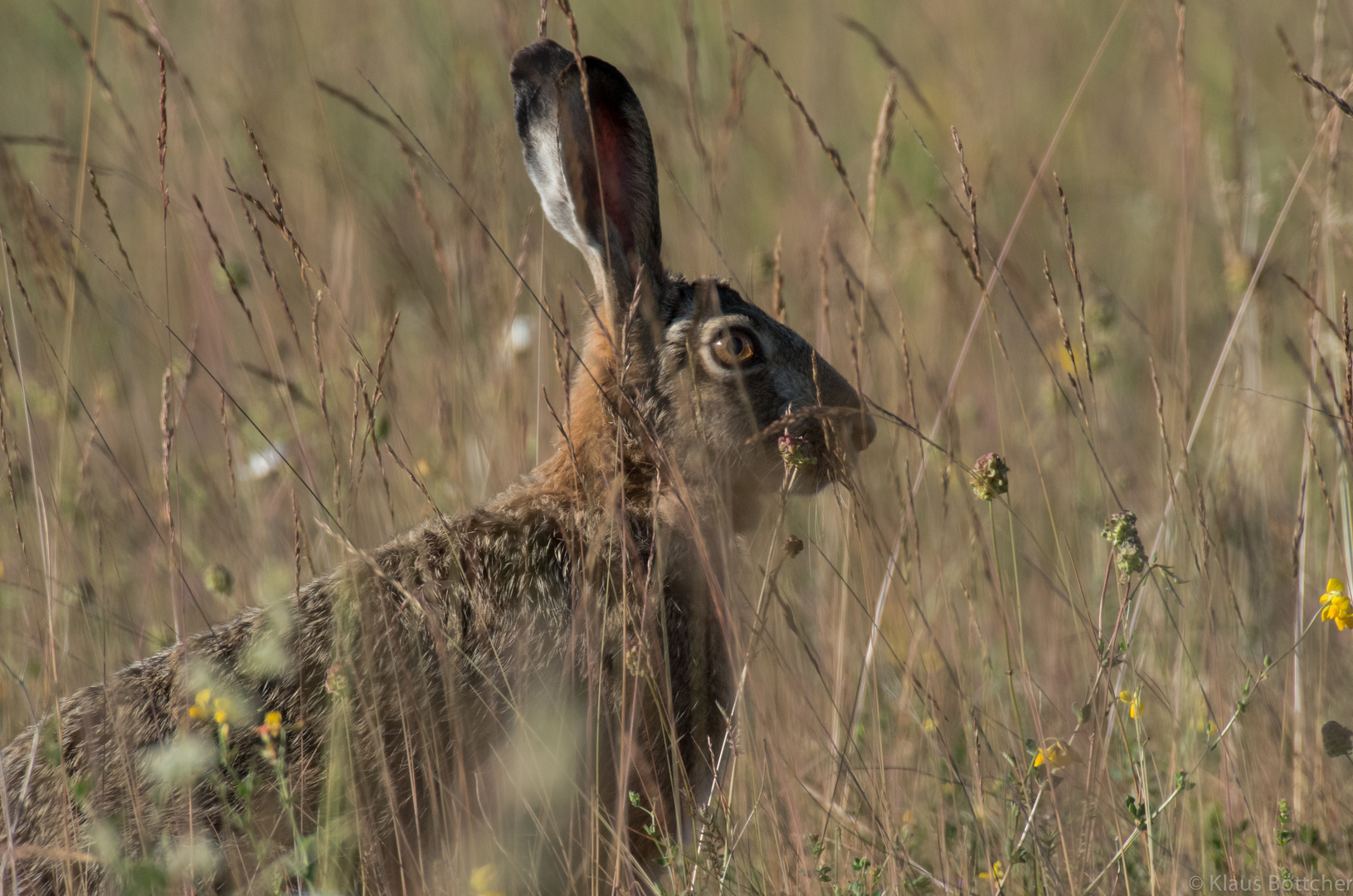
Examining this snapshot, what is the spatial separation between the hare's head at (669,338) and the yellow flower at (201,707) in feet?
4.77

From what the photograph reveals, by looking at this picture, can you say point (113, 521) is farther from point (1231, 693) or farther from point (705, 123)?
point (1231, 693)

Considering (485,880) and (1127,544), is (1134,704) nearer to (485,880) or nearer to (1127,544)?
(1127,544)

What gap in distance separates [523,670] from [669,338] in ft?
4.00

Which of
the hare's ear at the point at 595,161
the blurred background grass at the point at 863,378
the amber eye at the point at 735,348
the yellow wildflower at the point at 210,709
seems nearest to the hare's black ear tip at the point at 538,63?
the hare's ear at the point at 595,161

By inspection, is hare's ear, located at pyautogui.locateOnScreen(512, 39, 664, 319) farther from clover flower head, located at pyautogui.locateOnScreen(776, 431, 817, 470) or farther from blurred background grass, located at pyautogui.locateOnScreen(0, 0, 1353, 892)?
clover flower head, located at pyautogui.locateOnScreen(776, 431, 817, 470)

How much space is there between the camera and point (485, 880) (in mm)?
2939

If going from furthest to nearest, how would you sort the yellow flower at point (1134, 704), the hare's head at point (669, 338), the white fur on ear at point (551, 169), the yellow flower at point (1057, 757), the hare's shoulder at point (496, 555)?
the hare's head at point (669, 338) < the white fur on ear at point (551, 169) < the hare's shoulder at point (496, 555) < the yellow flower at point (1057, 757) < the yellow flower at point (1134, 704)

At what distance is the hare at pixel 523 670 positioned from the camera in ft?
9.84

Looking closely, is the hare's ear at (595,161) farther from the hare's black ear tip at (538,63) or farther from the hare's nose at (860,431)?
the hare's nose at (860,431)

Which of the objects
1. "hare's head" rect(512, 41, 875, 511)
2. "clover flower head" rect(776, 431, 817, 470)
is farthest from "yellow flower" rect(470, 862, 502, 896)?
"hare's head" rect(512, 41, 875, 511)

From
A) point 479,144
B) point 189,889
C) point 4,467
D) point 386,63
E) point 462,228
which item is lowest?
point 189,889

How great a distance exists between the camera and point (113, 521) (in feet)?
16.4

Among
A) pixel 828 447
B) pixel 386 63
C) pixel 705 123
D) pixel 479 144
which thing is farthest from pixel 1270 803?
pixel 386 63

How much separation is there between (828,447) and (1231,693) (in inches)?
61.1
